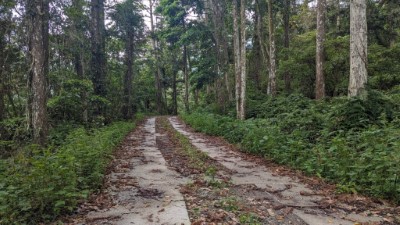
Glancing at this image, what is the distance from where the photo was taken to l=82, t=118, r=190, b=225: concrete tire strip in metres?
4.11

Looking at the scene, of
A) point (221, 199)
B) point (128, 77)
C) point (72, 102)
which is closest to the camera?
point (221, 199)

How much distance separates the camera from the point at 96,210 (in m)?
4.55

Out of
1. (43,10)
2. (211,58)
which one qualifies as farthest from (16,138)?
(211,58)

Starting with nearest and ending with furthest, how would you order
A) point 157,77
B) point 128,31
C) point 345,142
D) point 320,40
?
point 345,142 → point 320,40 → point 128,31 → point 157,77

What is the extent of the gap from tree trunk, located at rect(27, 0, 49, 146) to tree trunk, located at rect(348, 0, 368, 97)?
27.7 ft

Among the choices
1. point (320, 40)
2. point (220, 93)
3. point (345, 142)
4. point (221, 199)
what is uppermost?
point (320, 40)

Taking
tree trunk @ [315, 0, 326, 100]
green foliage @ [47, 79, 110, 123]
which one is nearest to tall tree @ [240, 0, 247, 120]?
tree trunk @ [315, 0, 326, 100]

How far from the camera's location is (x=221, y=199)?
4.88 m

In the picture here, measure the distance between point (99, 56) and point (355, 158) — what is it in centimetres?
1318

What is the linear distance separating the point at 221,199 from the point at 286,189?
59.7 inches

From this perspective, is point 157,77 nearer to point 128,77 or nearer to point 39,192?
point 128,77

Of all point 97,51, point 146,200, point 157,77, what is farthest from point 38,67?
point 157,77

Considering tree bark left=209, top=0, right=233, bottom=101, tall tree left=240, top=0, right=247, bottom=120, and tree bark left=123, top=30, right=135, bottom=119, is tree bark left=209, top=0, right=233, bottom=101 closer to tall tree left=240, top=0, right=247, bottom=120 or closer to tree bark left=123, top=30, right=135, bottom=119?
tall tree left=240, top=0, right=247, bottom=120

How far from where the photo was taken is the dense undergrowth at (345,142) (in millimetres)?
5265
